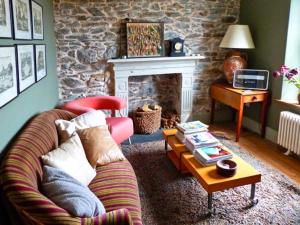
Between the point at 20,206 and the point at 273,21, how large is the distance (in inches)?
143

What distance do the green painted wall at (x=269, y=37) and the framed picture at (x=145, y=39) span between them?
4.43 ft

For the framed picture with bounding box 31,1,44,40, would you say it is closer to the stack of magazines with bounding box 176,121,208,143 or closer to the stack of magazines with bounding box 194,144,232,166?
the stack of magazines with bounding box 176,121,208,143

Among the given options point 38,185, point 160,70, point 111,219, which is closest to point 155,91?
point 160,70

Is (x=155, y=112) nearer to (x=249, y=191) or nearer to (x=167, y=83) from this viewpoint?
(x=167, y=83)

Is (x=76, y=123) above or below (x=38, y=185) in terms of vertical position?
above

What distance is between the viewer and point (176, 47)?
407 centimetres

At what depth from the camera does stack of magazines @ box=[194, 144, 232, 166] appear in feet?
7.65

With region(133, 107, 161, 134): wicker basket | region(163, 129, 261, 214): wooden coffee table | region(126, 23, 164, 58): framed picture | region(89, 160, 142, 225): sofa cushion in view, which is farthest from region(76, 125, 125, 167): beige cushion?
region(126, 23, 164, 58): framed picture

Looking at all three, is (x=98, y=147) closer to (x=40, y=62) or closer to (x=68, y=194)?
(x=68, y=194)

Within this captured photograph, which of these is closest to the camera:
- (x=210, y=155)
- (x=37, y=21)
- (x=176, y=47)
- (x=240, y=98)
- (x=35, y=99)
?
(x=210, y=155)

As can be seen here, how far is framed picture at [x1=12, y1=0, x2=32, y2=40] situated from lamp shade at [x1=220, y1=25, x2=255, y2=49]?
8.84 feet

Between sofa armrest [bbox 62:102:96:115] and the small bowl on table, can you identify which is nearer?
the small bowl on table

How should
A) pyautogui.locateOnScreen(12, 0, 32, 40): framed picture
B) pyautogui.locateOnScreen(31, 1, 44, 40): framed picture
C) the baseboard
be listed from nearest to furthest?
pyautogui.locateOnScreen(12, 0, 32, 40): framed picture, pyautogui.locateOnScreen(31, 1, 44, 40): framed picture, the baseboard

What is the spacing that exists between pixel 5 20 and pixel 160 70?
2609 millimetres
